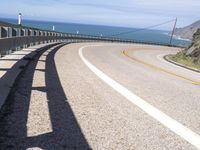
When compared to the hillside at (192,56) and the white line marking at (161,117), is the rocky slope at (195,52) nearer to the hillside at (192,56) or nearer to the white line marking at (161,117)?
the hillside at (192,56)

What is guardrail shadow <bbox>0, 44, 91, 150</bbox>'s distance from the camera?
5875 mm

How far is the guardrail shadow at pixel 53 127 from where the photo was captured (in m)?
5.88

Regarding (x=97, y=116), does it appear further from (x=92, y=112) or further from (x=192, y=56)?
(x=192, y=56)

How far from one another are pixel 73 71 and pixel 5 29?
3345 millimetres

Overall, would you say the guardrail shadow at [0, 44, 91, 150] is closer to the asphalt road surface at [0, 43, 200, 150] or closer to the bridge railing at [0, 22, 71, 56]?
the asphalt road surface at [0, 43, 200, 150]

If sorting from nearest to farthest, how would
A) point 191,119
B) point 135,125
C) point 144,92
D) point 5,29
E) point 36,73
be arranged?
point 135,125
point 191,119
point 144,92
point 36,73
point 5,29

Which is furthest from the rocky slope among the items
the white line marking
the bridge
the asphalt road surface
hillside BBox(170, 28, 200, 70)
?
the white line marking

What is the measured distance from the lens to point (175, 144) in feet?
20.7

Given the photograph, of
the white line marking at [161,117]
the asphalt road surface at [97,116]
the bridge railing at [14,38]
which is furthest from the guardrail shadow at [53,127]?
the bridge railing at [14,38]

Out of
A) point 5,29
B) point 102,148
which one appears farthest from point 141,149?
point 5,29

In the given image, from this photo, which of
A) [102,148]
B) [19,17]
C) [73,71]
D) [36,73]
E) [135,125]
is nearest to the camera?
[102,148]

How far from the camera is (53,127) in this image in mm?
6785

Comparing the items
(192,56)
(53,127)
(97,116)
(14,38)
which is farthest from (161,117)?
(192,56)

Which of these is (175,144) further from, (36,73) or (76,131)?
(36,73)
